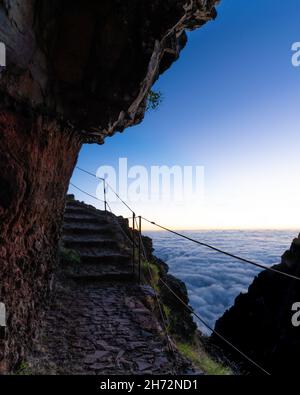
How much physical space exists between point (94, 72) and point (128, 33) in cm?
67

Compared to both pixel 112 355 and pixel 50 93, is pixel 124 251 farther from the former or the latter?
pixel 50 93

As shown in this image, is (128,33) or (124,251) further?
(124,251)

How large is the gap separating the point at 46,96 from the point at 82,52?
0.73 m

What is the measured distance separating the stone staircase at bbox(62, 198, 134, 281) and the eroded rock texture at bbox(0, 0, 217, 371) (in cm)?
296

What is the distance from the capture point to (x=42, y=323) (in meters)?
5.02

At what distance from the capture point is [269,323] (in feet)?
46.0

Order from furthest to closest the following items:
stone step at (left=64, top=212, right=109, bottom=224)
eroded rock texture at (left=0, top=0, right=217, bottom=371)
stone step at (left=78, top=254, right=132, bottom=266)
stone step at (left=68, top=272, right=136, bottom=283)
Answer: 1. stone step at (left=64, top=212, right=109, bottom=224)
2. stone step at (left=78, top=254, right=132, bottom=266)
3. stone step at (left=68, top=272, right=136, bottom=283)
4. eroded rock texture at (left=0, top=0, right=217, bottom=371)

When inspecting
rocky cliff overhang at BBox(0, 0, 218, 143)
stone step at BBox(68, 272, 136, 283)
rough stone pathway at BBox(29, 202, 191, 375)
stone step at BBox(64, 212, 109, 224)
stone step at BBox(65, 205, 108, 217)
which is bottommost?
rough stone pathway at BBox(29, 202, 191, 375)

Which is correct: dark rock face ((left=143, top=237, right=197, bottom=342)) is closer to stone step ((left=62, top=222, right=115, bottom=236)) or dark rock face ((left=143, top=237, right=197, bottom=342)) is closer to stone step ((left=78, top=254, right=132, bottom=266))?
stone step ((left=78, top=254, right=132, bottom=266))

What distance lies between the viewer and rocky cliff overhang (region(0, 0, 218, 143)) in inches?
113

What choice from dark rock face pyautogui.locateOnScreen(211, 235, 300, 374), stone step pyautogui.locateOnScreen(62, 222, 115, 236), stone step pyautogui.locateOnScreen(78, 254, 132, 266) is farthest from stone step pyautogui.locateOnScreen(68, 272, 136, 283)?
dark rock face pyautogui.locateOnScreen(211, 235, 300, 374)

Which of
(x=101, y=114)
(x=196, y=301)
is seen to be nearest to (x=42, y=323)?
(x=101, y=114)

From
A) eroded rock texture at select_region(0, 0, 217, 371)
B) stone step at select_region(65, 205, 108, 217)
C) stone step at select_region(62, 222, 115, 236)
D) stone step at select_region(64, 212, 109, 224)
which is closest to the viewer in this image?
eroded rock texture at select_region(0, 0, 217, 371)

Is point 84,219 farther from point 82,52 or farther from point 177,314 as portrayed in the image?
point 82,52
